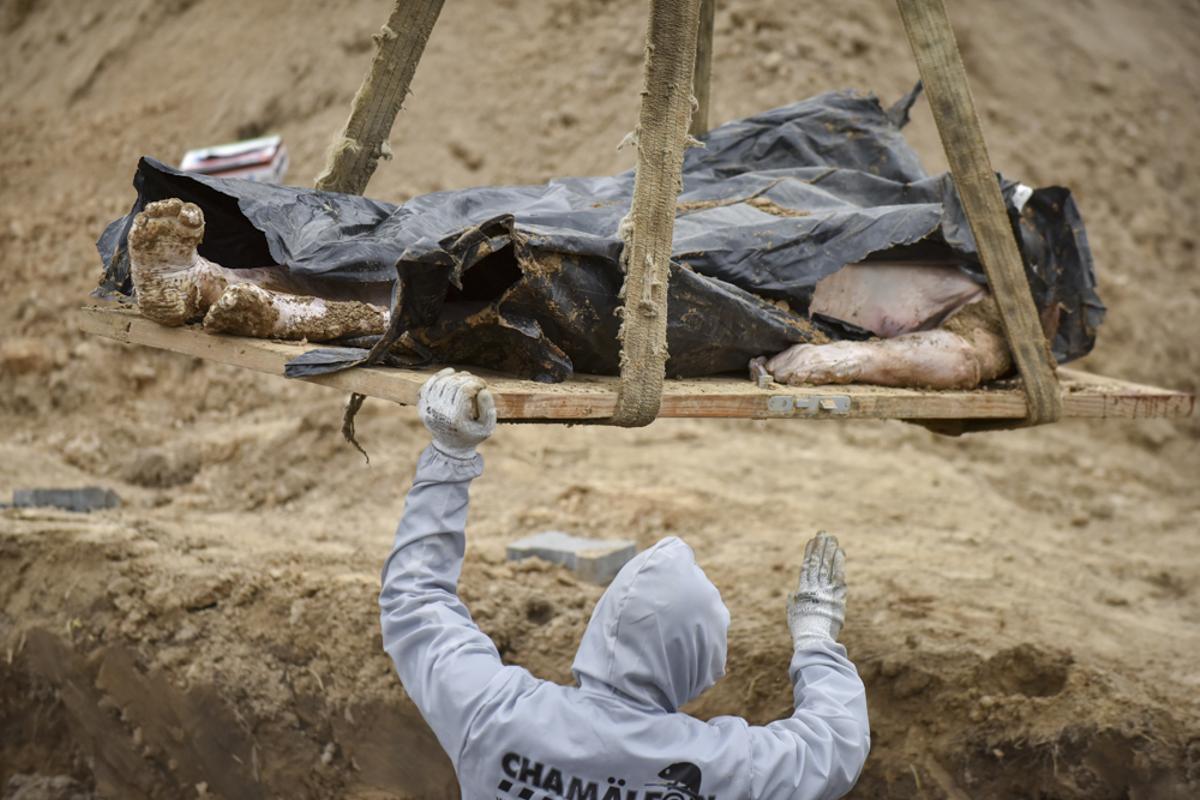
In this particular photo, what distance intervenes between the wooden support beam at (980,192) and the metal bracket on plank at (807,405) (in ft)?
2.16

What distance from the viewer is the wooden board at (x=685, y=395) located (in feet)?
8.55

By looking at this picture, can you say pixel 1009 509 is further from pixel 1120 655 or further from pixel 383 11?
pixel 383 11

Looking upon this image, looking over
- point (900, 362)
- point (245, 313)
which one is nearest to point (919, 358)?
point (900, 362)

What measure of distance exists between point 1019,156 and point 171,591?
7.03 metres

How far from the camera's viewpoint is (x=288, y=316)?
9.62 ft

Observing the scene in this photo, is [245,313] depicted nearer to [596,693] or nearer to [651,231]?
[651,231]

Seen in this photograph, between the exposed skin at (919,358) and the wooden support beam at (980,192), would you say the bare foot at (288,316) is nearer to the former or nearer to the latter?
the exposed skin at (919,358)

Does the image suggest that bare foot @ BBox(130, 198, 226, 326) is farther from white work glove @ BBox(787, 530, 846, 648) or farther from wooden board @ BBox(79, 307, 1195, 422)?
white work glove @ BBox(787, 530, 846, 648)

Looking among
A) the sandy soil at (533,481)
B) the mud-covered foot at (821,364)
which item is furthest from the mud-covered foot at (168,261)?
the sandy soil at (533,481)

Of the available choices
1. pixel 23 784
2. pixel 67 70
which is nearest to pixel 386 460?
pixel 23 784

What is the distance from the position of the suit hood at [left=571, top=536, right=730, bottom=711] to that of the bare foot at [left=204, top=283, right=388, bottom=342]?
43.5 inches

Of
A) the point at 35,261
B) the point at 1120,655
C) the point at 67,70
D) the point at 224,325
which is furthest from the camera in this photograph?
the point at 67,70

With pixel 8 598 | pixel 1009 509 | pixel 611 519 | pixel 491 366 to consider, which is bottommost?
pixel 1009 509

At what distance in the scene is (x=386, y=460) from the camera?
21.9 feet
